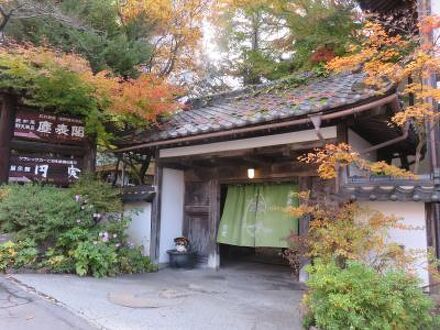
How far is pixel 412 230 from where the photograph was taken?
20.9 feet

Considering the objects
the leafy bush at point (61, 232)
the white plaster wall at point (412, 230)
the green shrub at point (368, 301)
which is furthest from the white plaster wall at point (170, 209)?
the green shrub at point (368, 301)

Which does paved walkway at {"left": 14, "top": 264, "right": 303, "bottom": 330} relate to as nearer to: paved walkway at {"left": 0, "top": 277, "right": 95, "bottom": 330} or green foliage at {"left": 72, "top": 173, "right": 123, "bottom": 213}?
paved walkway at {"left": 0, "top": 277, "right": 95, "bottom": 330}

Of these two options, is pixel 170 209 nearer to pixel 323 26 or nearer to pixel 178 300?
pixel 178 300

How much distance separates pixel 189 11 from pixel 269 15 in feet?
12.6

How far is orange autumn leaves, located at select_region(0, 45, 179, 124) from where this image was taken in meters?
8.62

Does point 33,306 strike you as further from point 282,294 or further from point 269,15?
point 269,15

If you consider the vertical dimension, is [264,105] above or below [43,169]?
above

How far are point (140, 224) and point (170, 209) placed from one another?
3.10ft

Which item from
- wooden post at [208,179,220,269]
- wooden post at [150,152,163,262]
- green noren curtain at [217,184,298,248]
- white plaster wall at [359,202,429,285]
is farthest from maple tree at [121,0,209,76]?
white plaster wall at [359,202,429,285]

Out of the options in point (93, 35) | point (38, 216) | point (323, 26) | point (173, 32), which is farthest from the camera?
point (173, 32)

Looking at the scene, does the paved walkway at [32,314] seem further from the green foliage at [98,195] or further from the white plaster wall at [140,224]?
the white plaster wall at [140,224]

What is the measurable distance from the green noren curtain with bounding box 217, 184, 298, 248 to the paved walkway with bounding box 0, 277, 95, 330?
4.94 metres

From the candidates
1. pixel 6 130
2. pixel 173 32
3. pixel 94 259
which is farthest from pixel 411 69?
pixel 173 32

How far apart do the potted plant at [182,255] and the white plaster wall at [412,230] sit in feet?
17.3
